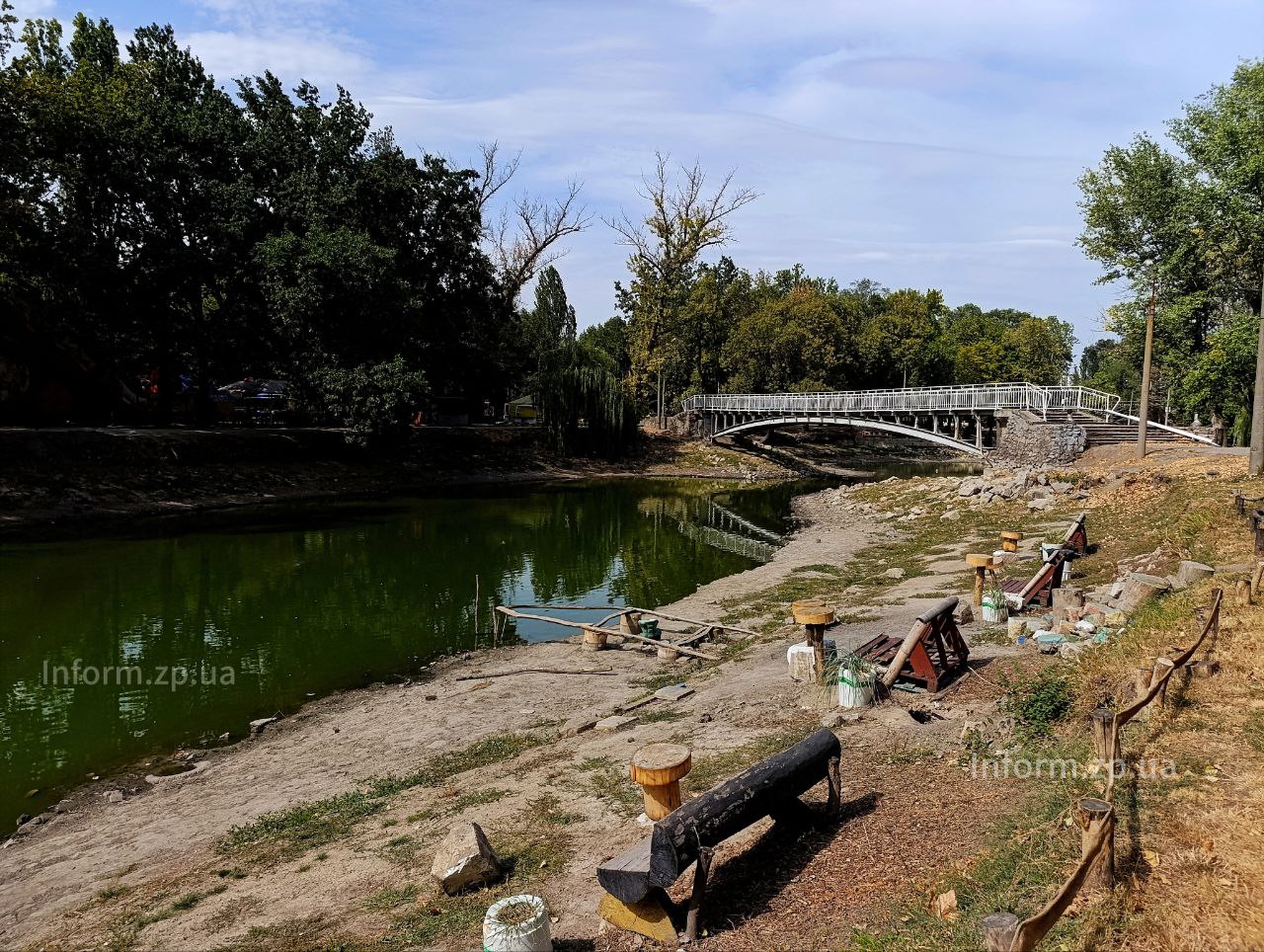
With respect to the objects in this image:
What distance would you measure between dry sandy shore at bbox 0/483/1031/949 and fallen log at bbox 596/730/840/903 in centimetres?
59

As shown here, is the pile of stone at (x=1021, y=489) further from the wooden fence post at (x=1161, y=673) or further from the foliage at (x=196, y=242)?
the foliage at (x=196, y=242)

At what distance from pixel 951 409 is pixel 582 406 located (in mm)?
26602

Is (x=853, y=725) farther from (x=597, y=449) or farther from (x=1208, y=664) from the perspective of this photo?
(x=597, y=449)

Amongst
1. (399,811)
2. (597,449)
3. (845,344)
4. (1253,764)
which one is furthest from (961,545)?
(845,344)

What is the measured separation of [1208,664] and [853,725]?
12.4ft

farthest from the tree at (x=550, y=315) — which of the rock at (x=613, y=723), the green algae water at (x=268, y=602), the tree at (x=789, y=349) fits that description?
the rock at (x=613, y=723)

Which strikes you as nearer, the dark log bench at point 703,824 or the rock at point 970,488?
the dark log bench at point 703,824

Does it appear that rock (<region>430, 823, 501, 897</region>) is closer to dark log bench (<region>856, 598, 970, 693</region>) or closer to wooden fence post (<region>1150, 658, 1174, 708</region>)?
dark log bench (<region>856, 598, 970, 693</region>)

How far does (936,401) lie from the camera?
140 feet

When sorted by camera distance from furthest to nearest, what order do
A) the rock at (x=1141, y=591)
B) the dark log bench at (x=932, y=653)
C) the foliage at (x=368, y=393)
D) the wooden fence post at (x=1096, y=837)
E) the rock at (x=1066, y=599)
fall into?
the foliage at (x=368, y=393)
the rock at (x=1066, y=599)
the rock at (x=1141, y=591)
the dark log bench at (x=932, y=653)
the wooden fence post at (x=1096, y=837)

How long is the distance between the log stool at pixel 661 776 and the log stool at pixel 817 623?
411cm

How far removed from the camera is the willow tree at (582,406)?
56656 mm

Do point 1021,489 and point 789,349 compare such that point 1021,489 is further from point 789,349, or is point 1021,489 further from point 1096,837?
point 789,349

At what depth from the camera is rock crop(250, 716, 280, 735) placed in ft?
42.3
